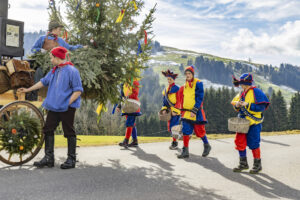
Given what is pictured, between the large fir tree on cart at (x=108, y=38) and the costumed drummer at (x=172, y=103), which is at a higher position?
the large fir tree on cart at (x=108, y=38)

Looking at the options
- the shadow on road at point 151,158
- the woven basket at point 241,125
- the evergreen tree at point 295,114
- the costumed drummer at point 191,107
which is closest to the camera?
the woven basket at point 241,125

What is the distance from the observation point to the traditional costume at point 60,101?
15.3 feet

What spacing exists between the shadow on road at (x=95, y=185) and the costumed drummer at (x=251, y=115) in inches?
57.4

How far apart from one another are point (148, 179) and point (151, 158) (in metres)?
1.78

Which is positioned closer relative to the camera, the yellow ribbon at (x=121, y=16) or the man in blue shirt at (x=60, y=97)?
the man in blue shirt at (x=60, y=97)

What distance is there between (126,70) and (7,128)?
8.31 ft

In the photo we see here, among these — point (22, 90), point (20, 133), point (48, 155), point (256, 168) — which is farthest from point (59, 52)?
point (256, 168)

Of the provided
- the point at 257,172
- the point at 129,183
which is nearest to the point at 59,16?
the point at 129,183

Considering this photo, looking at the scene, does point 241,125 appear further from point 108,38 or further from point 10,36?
point 10,36

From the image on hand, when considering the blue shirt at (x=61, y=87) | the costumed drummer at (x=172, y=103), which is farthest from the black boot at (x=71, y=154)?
the costumed drummer at (x=172, y=103)

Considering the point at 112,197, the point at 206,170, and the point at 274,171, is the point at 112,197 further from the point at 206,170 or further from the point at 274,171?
the point at 274,171

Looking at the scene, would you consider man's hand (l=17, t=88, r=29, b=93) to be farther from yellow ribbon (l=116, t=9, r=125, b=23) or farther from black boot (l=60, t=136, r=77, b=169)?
yellow ribbon (l=116, t=9, r=125, b=23)

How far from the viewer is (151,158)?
6.20m

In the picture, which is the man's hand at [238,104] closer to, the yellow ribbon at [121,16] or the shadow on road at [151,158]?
the shadow on road at [151,158]
